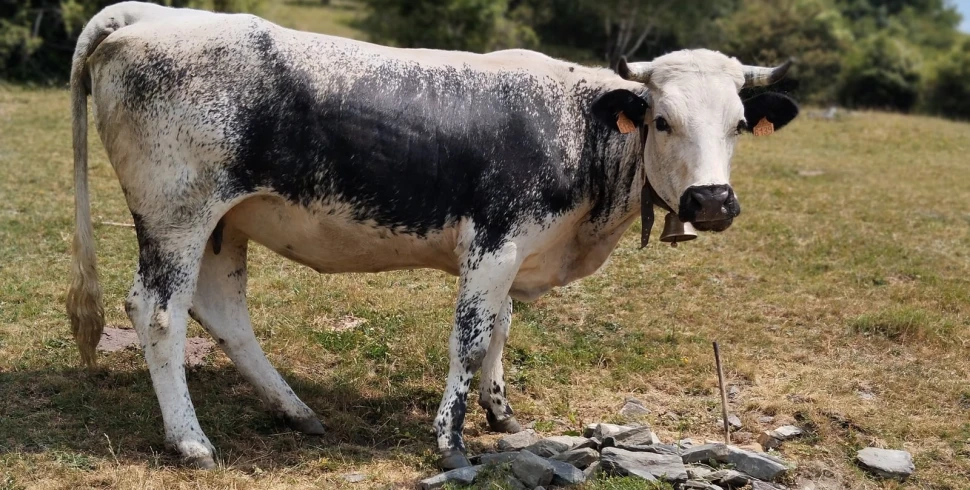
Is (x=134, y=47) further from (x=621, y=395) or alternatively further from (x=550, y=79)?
(x=621, y=395)

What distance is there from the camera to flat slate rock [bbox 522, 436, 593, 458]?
21.2 feet

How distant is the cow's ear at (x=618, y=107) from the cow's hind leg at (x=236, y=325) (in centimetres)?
263

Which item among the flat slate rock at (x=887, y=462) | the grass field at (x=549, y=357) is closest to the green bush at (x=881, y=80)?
the grass field at (x=549, y=357)

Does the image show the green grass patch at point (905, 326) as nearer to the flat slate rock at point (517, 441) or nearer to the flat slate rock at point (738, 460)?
the flat slate rock at point (738, 460)

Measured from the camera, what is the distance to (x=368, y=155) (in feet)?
20.8

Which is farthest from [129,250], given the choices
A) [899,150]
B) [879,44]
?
[879,44]

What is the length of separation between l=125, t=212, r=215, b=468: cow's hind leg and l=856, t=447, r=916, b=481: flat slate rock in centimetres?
433

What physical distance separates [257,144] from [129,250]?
476 cm

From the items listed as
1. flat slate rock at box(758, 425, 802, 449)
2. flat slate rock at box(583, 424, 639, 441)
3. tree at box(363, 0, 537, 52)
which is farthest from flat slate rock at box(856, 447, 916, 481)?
tree at box(363, 0, 537, 52)

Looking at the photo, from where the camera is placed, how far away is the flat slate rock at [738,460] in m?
6.38

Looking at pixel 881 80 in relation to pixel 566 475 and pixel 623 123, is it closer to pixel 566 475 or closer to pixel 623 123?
pixel 623 123

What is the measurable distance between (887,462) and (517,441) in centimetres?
250

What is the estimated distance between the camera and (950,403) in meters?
7.95

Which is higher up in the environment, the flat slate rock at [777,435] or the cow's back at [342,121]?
the cow's back at [342,121]
